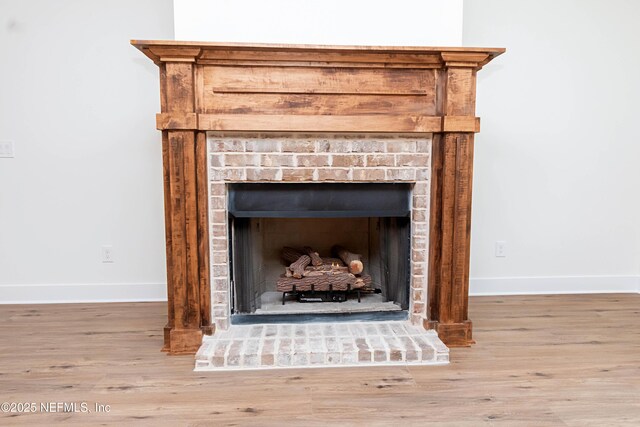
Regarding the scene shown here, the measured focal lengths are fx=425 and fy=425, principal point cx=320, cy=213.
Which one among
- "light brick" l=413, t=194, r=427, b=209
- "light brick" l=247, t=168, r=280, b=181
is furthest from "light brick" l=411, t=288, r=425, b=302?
"light brick" l=247, t=168, r=280, b=181

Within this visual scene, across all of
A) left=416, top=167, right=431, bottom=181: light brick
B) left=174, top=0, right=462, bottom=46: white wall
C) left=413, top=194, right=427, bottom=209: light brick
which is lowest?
left=413, top=194, right=427, bottom=209: light brick

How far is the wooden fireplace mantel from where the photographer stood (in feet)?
6.27

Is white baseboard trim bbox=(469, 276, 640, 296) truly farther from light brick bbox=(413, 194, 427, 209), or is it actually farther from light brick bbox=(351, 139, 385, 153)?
light brick bbox=(351, 139, 385, 153)

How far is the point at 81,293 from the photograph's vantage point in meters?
2.73

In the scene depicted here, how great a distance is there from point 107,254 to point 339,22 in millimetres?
1995

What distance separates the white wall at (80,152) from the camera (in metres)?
2.56

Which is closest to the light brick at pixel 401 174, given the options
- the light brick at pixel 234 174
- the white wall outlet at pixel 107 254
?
the light brick at pixel 234 174

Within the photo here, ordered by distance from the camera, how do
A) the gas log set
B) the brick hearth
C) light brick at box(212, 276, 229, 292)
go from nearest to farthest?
the brick hearth → light brick at box(212, 276, 229, 292) → the gas log set

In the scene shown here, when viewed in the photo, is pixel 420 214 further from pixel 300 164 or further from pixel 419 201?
pixel 300 164

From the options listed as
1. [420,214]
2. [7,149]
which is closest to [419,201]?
[420,214]

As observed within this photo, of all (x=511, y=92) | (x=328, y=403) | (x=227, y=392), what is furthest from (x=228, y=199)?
(x=511, y=92)

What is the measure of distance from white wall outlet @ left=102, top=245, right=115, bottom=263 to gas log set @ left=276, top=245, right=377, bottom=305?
115 cm

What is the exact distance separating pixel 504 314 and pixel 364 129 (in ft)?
4.69

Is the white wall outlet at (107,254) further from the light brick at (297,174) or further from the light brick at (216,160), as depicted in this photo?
the light brick at (297,174)
